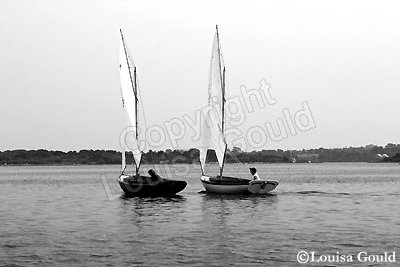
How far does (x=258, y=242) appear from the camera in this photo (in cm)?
3178

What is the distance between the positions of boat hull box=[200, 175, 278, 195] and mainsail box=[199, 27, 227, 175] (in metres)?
2.21

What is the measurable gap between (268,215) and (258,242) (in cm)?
1338

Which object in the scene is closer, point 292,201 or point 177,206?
point 177,206

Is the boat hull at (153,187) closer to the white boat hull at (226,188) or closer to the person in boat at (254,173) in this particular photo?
the white boat hull at (226,188)

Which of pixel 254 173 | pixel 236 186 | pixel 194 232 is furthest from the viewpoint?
pixel 254 173

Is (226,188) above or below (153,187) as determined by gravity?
below

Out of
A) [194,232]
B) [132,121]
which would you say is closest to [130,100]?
[132,121]

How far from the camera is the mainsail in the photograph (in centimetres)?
6203

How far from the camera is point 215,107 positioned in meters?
62.2

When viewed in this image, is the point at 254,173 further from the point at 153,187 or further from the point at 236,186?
the point at 153,187

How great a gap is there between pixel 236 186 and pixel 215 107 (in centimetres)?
814

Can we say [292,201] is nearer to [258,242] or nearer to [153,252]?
[258,242]

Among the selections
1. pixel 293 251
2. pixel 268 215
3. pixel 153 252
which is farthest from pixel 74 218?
pixel 293 251

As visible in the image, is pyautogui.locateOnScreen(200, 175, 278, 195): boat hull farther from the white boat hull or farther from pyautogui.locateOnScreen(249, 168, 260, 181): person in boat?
pyautogui.locateOnScreen(249, 168, 260, 181): person in boat
